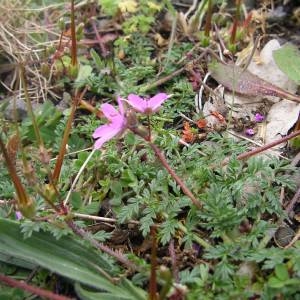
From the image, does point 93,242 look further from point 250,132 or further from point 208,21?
point 208,21

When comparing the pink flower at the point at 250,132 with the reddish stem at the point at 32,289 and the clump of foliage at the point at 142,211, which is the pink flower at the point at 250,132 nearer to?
the clump of foliage at the point at 142,211

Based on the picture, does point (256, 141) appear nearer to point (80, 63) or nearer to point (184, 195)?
point (184, 195)

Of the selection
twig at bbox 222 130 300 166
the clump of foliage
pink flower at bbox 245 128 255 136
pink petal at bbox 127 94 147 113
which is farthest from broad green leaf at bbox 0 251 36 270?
pink flower at bbox 245 128 255 136

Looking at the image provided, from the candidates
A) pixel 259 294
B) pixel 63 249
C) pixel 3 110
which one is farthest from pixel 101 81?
pixel 259 294

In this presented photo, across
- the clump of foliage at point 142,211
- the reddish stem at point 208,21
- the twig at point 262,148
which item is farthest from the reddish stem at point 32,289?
the reddish stem at point 208,21

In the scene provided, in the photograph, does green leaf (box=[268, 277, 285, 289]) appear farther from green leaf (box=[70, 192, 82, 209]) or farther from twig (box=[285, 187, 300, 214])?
green leaf (box=[70, 192, 82, 209])

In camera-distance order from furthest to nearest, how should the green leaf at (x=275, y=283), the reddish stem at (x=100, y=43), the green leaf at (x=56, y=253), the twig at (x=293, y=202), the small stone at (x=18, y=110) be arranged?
the reddish stem at (x=100, y=43) < the small stone at (x=18, y=110) < the twig at (x=293, y=202) < the green leaf at (x=56, y=253) < the green leaf at (x=275, y=283)
